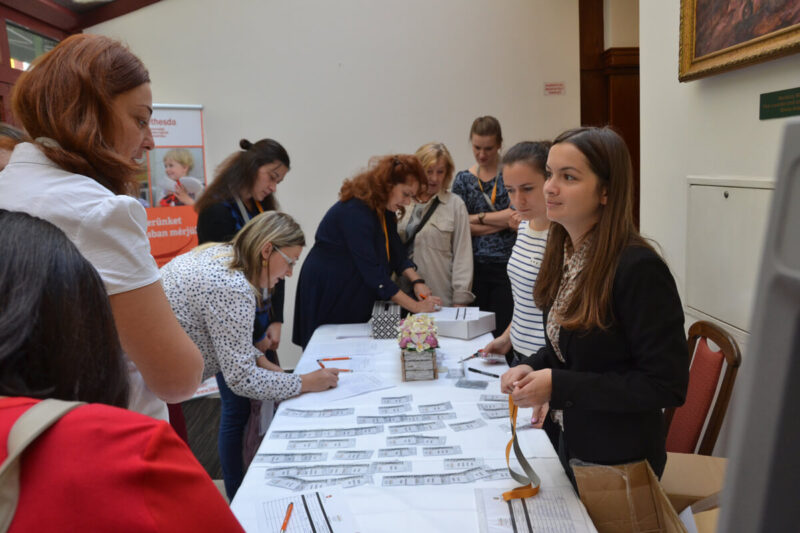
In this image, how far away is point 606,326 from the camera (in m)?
1.34

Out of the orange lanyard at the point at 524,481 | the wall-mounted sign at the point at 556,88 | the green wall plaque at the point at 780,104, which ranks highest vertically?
the wall-mounted sign at the point at 556,88

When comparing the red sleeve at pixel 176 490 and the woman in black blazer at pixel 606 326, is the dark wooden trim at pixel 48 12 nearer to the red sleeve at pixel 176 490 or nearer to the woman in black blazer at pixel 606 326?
the woman in black blazer at pixel 606 326

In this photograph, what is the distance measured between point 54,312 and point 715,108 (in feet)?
8.04

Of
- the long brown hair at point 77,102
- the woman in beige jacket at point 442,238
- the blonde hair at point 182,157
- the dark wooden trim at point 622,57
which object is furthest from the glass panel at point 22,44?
the dark wooden trim at point 622,57

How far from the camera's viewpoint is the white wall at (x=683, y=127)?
208cm

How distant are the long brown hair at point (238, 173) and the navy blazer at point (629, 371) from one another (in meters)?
2.23

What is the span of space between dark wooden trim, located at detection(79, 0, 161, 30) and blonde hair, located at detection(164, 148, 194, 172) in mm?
1247

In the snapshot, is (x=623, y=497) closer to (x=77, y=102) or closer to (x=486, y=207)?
(x=77, y=102)

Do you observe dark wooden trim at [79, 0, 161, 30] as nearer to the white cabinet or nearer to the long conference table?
the long conference table

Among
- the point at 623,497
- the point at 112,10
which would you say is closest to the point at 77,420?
the point at 623,497

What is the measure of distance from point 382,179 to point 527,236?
3.41 ft

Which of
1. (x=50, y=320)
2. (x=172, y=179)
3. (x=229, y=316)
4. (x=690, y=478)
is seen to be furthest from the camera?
(x=172, y=179)

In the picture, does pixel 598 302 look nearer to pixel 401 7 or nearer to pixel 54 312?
→ pixel 54 312

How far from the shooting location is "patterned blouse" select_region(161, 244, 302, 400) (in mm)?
2098
